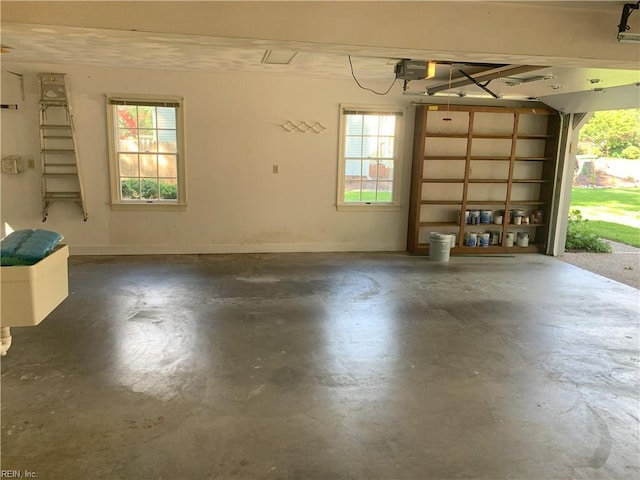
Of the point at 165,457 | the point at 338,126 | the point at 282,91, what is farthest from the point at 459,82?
the point at 165,457

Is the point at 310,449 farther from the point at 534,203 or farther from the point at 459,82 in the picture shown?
the point at 534,203

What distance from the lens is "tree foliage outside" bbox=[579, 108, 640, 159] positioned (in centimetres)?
1486

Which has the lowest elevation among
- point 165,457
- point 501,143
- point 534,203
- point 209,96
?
point 165,457

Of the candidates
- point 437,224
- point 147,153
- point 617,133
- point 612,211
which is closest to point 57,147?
point 147,153

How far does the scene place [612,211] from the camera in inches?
492

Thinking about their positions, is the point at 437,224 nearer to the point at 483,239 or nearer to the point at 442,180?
the point at 442,180

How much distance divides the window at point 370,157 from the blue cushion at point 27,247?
5.57 metres

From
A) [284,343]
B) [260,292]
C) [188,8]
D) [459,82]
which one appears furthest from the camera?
[459,82]

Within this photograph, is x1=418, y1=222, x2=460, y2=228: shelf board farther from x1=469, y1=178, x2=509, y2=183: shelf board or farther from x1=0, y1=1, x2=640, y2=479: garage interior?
x1=469, y1=178, x2=509, y2=183: shelf board

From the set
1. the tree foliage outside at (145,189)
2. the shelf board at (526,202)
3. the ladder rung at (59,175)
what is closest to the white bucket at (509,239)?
the shelf board at (526,202)

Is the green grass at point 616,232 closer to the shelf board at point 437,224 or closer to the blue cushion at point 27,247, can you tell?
the shelf board at point 437,224

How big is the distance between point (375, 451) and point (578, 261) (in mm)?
6361

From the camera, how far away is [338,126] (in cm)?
729

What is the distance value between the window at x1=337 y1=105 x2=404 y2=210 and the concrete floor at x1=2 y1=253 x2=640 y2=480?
2.31 meters
